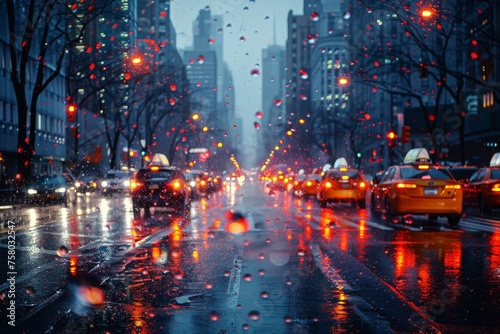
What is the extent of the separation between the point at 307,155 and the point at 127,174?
5465cm

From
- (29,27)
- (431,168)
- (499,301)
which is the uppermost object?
(29,27)

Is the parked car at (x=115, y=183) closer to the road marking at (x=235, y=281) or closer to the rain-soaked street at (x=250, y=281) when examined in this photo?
the rain-soaked street at (x=250, y=281)

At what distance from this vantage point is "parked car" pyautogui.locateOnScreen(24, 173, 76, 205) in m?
37.9

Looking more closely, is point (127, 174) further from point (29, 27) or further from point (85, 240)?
point (85, 240)

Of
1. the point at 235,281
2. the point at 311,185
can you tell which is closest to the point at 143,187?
Result: the point at 235,281

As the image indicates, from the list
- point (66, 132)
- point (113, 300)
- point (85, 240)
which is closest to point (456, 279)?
point (113, 300)

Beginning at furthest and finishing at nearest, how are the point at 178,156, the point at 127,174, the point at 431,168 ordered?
the point at 178,156, the point at 127,174, the point at 431,168

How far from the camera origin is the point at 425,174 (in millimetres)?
22594

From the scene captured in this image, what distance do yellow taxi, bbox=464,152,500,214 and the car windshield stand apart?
7.66 m

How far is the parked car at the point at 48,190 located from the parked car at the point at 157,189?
10096 mm

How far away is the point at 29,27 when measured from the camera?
3444 cm

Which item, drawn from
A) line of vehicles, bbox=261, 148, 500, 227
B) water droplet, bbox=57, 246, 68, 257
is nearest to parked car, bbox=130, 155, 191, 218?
line of vehicles, bbox=261, 148, 500, 227

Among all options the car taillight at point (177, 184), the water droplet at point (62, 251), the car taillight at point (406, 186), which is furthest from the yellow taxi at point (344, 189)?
the water droplet at point (62, 251)

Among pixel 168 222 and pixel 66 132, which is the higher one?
pixel 66 132
